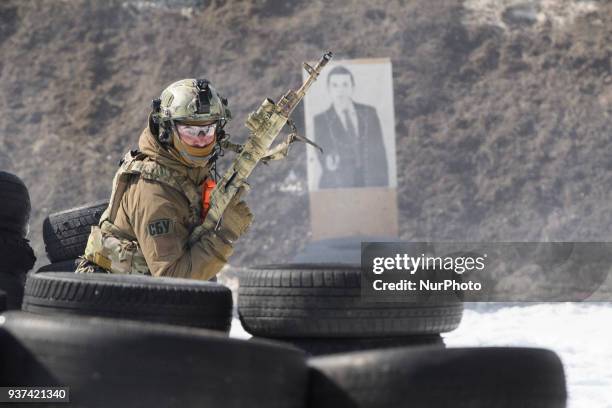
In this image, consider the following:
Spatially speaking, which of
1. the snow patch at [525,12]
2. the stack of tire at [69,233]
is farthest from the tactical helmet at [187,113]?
the snow patch at [525,12]

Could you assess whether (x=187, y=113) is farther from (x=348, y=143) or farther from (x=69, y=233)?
(x=348, y=143)

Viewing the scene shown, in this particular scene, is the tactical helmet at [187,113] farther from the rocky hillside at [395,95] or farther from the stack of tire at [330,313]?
the rocky hillside at [395,95]

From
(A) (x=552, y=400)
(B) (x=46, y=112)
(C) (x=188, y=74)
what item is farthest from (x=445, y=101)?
(A) (x=552, y=400)

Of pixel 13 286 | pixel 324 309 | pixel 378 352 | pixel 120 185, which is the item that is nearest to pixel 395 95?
pixel 13 286

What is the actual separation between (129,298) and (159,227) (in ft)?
3.47

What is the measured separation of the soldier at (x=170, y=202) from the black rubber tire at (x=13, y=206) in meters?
1.15

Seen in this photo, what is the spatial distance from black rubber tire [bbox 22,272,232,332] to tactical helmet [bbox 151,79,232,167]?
1216 millimetres

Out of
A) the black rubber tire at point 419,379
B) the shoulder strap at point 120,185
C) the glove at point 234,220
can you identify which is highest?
the shoulder strap at point 120,185

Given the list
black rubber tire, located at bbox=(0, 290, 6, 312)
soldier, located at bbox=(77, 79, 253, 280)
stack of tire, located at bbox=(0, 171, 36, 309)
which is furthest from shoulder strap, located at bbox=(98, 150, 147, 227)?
black rubber tire, located at bbox=(0, 290, 6, 312)

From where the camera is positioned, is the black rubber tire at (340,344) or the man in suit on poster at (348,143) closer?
the black rubber tire at (340,344)

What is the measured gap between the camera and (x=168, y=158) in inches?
208

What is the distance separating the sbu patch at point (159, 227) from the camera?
500 centimetres

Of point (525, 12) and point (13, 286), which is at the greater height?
point (525, 12)

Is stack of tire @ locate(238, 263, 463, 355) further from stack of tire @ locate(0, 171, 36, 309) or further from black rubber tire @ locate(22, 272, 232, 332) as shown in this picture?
stack of tire @ locate(0, 171, 36, 309)
